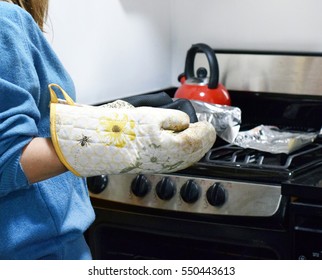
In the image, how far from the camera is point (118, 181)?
62.4 inches

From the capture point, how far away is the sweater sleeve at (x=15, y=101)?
81 centimetres

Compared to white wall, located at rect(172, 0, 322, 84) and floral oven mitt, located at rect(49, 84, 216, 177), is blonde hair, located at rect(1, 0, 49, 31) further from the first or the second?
white wall, located at rect(172, 0, 322, 84)

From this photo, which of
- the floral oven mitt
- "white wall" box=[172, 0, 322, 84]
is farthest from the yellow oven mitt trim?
"white wall" box=[172, 0, 322, 84]

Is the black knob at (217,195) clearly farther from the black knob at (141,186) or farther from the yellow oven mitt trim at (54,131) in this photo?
the yellow oven mitt trim at (54,131)

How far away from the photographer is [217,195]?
146 centimetres

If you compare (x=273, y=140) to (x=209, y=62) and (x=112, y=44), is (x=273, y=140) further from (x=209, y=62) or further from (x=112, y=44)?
(x=112, y=44)

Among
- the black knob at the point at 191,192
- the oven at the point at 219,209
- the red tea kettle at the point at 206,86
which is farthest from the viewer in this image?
the red tea kettle at the point at 206,86

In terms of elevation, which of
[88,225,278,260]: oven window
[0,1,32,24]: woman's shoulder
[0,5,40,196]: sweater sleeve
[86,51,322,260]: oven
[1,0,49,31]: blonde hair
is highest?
[0,1,32,24]: woman's shoulder

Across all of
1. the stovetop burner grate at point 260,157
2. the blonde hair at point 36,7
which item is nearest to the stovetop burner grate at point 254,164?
the stovetop burner grate at point 260,157

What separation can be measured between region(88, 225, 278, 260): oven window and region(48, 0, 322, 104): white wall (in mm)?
427

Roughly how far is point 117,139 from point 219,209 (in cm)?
69

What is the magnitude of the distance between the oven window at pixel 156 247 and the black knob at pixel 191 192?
0.11m

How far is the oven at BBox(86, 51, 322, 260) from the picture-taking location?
1.39m

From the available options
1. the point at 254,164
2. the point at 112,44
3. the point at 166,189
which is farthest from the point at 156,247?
the point at 112,44
